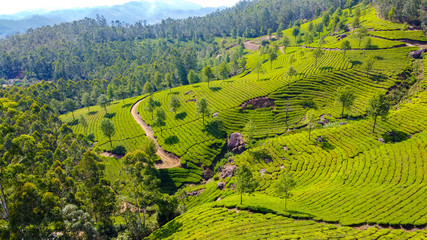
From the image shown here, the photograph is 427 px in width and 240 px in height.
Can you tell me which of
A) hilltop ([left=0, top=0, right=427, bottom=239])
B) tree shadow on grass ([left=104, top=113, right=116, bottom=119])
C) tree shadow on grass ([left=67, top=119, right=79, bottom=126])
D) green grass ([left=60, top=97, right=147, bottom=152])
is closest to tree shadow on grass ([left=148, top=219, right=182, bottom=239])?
hilltop ([left=0, top=0, right=427, bottom=239])

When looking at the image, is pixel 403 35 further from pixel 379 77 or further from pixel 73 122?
pixel 73 122

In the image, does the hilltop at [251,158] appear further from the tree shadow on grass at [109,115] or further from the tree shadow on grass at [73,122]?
the tree shadow on grass at [73,122]

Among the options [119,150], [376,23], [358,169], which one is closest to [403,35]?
[376,23]

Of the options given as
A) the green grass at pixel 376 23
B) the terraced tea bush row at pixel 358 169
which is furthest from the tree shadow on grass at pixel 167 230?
the green grass at pixel 376 23

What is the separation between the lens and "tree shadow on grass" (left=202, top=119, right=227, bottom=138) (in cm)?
9181

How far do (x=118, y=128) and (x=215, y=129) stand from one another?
4523 centimetres

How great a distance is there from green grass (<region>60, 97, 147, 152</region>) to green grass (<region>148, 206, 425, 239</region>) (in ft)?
142

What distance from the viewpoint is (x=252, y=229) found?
39031 millimetres

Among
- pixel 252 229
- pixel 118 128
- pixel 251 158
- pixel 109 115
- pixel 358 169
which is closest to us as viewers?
pixel 252 229

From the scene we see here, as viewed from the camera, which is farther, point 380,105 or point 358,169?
point 380,105

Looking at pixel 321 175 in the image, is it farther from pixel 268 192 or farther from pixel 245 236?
pixel 245 236

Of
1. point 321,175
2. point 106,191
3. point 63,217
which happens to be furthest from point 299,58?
point 63,217

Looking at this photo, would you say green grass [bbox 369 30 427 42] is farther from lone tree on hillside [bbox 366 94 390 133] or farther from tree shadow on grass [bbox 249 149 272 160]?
tree shadow on grass [bbox 249 149 272 160]

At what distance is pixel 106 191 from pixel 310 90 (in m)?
97.7
